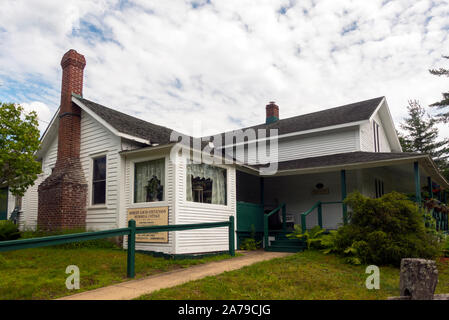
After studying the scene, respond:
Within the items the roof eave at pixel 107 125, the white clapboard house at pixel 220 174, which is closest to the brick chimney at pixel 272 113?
the white clapboard house at pixel 220 174

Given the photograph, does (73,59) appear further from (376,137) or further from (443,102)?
(443,102)

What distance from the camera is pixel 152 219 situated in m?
10.5

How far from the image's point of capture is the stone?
194 inches

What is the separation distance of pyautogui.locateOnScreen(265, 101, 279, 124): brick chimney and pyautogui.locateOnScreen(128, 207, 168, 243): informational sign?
476 inches

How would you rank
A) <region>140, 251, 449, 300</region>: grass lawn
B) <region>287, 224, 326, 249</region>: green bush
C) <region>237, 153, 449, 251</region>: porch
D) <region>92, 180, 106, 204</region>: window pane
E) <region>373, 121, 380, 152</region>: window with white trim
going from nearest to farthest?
1. <region>140, 251, 449, 300</region>: grass lawn
2. <region>287, 224, 326, 249</region>: green bush
3. <region>92, 180, 106, 204</region>: window pane
4. <region>237, 153, 449, 251</region>: porch
5. <region>373, 121, 380, 152</region>: window with white trim

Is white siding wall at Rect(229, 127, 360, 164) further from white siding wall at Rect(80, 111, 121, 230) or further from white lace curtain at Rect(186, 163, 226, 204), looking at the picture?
white siding wall at Rect(80, 111, 121, 230)

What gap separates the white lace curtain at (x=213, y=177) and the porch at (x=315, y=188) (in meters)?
1.12

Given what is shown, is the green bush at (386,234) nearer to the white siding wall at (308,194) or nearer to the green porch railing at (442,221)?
the white siding wall at (308,194)

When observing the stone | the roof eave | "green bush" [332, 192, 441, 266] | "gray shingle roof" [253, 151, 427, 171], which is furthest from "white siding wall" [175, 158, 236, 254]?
the stone

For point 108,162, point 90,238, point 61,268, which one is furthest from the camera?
point 108,162

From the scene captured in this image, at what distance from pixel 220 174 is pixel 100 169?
4215 mm

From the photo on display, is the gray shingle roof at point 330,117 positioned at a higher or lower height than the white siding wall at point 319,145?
higher

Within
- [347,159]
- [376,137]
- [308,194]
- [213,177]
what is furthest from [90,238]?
[376,137]

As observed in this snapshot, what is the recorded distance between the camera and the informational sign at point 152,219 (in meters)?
10.1
